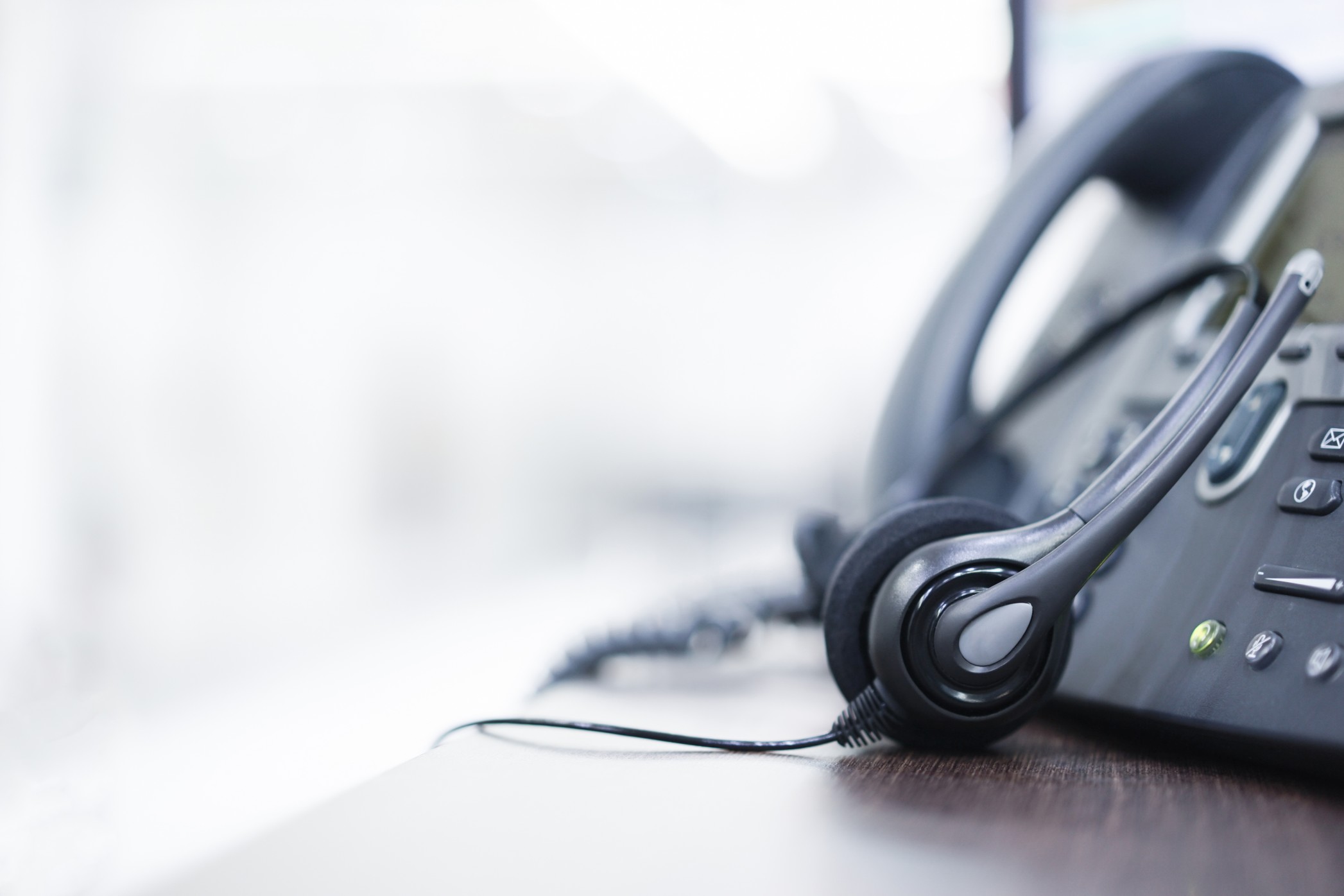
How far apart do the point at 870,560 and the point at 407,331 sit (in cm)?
414

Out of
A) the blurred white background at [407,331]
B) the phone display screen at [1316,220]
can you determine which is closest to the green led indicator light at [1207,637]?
the phone display screen at [1316,220]

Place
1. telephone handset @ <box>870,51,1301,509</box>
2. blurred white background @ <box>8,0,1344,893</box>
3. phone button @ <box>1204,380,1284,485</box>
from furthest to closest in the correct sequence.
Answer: blurred white background @ <box>8,0,1344,893</box> → telephone handset @ <box>870,51,1301,509</box> → phone button @ <box>1204,380,1284,485</box>

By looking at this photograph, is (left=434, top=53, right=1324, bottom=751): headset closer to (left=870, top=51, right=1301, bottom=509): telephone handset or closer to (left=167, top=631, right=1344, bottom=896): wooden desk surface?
(left=167, top=631, right=1344, bottom=896): wooden desk surface

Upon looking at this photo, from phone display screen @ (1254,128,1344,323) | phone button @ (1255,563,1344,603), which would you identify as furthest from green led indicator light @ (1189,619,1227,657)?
phone display screen @ (1254,128,1344,323)

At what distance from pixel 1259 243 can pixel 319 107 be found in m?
3.84

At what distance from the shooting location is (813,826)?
0.66 feet

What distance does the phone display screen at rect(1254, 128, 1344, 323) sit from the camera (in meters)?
0.31

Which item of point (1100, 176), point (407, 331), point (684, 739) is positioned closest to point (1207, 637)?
point (684, 739)

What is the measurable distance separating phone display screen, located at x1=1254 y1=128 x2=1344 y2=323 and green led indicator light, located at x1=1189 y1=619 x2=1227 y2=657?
0.12 meters

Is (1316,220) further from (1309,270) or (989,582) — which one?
(989,582)

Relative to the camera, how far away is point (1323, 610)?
0.72 feet

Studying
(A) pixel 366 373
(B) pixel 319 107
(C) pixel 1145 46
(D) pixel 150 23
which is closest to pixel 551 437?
(A) pixel 366 373

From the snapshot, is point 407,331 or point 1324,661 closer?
point 1324,661

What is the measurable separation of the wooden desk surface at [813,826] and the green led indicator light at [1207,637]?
3 centimetres
